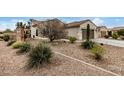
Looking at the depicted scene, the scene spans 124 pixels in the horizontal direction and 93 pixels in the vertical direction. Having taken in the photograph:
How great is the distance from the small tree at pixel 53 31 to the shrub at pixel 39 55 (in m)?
0.77

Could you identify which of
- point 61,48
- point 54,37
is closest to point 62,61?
point 61,48

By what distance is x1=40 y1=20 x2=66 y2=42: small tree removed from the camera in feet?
25.1

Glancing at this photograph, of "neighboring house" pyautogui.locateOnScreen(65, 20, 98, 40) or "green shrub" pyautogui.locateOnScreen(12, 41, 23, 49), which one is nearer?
"neighboring house" pyautogui.locateOnScreen(65, 20, 98, 40)

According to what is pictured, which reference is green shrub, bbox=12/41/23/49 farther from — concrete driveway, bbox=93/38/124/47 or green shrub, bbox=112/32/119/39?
green shrub, bbox=112/32/119/39

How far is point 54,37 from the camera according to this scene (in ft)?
26.5

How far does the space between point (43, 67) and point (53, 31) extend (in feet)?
6.56

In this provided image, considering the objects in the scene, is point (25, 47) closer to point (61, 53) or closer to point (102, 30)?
point (61, 53)

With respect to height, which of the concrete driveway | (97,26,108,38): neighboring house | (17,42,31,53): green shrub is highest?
(97,26,108,38): neighboring house

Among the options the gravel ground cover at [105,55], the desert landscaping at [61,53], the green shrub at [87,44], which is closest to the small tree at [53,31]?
the desert landscaping at [61,53]

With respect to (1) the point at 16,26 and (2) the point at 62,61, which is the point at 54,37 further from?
(1) the point at 16,26

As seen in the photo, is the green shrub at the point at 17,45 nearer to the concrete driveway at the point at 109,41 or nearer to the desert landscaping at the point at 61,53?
the desert landscaping at the point at 61,53

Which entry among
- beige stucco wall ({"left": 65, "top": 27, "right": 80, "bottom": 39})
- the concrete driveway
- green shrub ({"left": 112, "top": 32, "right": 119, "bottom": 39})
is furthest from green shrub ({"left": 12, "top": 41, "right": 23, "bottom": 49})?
green shrub ({"left": 112, "top": 32, "right": 119, "bottom": 39})

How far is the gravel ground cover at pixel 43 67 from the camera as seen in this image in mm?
6494

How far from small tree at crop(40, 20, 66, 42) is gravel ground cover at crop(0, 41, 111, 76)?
3.19ft
